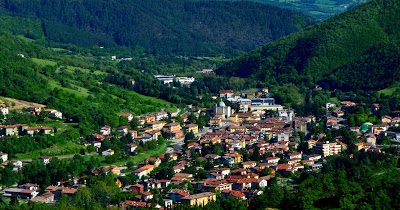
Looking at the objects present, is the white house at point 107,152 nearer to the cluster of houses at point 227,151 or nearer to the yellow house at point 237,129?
the cluster of houses at point 227,151

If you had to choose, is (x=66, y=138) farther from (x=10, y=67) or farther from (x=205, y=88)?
(x=205, y=88)

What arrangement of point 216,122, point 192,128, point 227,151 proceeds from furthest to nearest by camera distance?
→ point 216,122 < point 192,128 < point 227,151

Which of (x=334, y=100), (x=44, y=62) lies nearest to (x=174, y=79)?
(x=44, y=62)

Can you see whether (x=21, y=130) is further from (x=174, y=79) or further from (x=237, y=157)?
(x=174, y=79)

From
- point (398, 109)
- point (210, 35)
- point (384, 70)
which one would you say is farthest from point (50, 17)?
point (398, 109)

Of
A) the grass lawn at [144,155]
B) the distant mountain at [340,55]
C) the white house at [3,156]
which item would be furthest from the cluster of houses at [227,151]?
the distant mountain at [340,55]

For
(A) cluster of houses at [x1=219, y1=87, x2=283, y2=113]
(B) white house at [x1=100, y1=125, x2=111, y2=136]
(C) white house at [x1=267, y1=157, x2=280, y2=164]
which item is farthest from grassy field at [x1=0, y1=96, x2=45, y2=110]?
(C) white house at [x1=267, y1=157, x2=280, y2=164]
